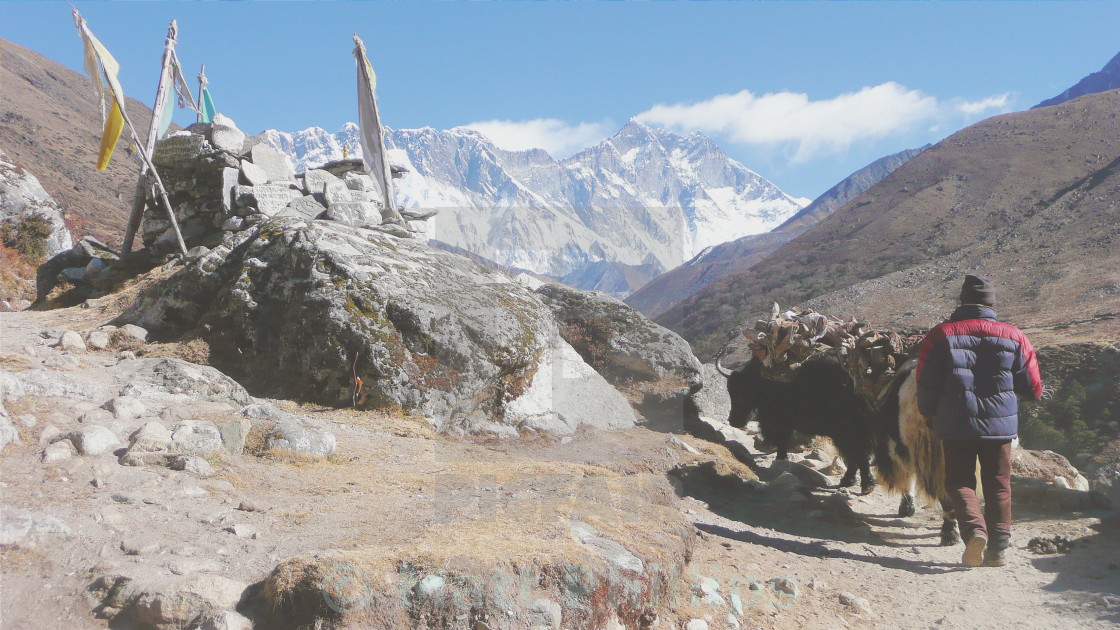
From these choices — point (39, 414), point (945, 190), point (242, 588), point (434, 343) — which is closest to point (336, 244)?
point (434, 343)

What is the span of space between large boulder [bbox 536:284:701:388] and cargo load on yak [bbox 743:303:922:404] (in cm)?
211

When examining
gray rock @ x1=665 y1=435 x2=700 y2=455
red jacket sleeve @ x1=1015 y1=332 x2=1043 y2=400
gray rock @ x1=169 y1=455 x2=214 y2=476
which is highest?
red jacket sleeve @ x1=1015 y1=332 x2=1043 y2=400

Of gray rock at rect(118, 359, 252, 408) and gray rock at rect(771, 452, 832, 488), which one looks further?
gray rock at rect(771, 452, 832, 488)

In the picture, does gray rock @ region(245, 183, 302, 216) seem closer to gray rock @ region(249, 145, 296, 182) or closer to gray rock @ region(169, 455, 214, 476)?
gray rock @ region(249, 145, 296, 182)

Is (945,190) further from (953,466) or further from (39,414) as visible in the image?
(39,414)

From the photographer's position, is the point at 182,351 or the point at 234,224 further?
the point at 234,224

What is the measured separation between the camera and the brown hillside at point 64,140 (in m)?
48.6

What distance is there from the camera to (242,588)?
272 centimetres

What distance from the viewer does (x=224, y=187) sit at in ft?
36.4

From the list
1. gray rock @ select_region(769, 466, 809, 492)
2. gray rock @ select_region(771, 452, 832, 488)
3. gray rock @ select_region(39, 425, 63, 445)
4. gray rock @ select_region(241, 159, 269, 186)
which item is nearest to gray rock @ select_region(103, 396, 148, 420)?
gray rock @ select_region(39, 425, 63, 445)

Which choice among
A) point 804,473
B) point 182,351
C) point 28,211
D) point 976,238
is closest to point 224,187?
point 182,351

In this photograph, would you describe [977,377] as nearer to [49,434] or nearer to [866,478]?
[866,478]

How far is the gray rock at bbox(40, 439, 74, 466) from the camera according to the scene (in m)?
3.45

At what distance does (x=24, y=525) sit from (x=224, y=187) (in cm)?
962
